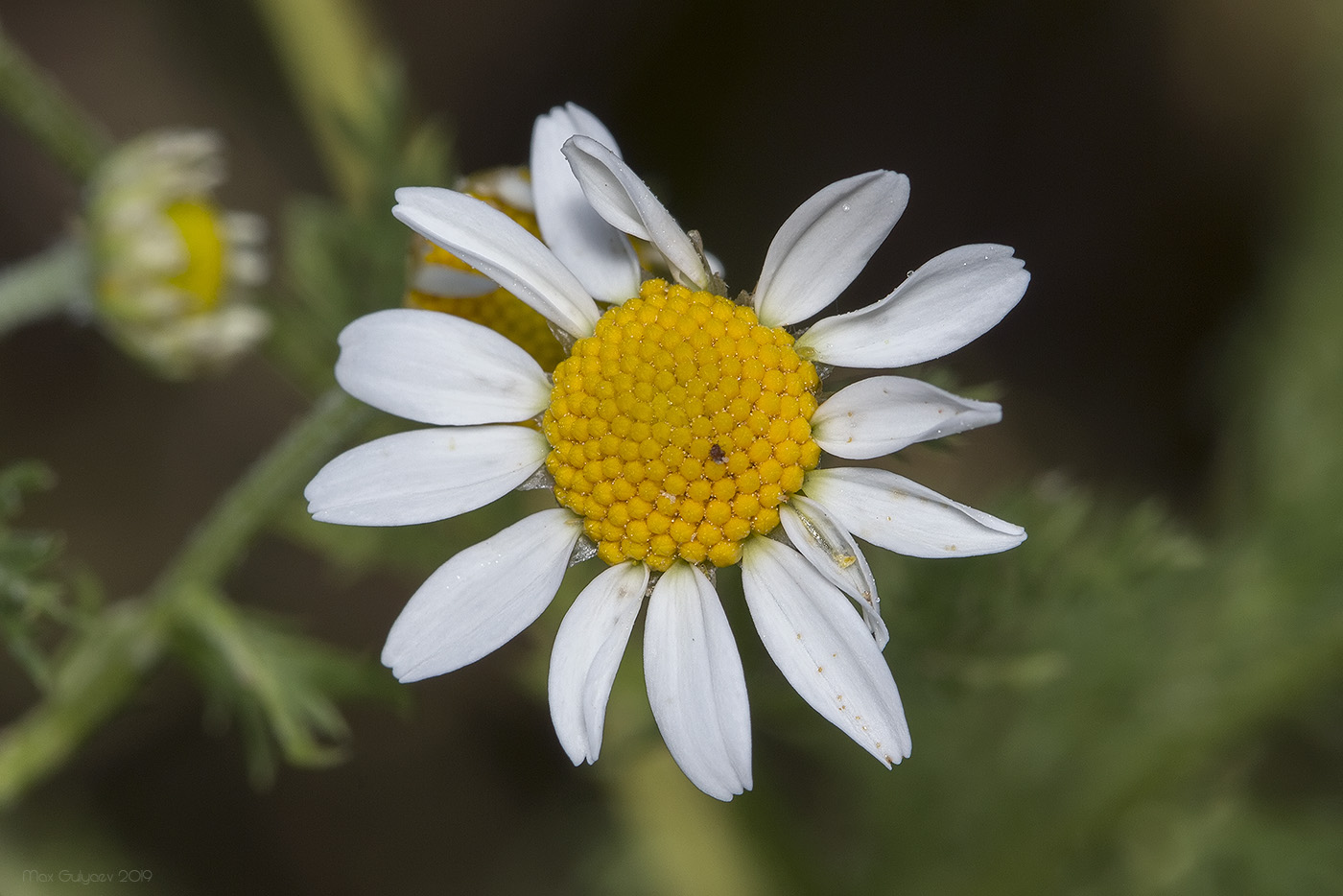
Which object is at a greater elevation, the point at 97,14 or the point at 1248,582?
the point at 97,14

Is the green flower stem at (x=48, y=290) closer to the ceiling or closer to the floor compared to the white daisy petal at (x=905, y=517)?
closer to the ceiling

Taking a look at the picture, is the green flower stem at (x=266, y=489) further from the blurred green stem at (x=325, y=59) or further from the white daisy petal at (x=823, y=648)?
the blurred green stem at (x=325, y=59)

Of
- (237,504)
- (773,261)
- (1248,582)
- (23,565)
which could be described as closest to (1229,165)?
(1248,582)

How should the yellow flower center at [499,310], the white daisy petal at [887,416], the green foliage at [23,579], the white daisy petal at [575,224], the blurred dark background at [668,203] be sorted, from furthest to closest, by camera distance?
1. the blurred dark background at [668,203]
2. the green foliage at [23,579]
3. the yellow flower center at [499,310]
4. the white daisy petal at [575,224]
5. the white daisy petal at [887,416]

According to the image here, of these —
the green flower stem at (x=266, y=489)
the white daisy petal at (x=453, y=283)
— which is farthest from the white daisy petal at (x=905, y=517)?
the green flower stem at (x=266, y=489)

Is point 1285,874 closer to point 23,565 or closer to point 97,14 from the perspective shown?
point 23,565

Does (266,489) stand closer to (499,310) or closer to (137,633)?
(137,633)

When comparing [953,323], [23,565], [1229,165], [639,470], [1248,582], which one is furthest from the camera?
[1229,165]
